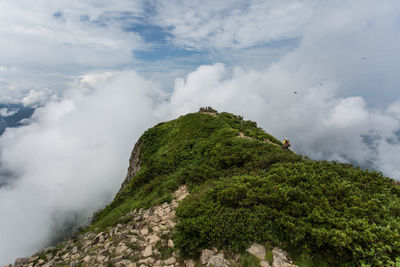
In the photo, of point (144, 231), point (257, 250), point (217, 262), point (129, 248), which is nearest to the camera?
point (217, 262)

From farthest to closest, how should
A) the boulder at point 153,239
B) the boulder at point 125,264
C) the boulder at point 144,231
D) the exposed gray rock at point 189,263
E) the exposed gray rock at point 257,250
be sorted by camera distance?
the boulder at point 144,231, the boulder at point 153,239, the boulder at point 125,264, the exposed gray rock at point 189,263, the exposed gray rock at point 257,250

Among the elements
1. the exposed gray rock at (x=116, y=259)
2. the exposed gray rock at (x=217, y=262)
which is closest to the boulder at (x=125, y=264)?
the exposed gray rock at (x=116, y=259)

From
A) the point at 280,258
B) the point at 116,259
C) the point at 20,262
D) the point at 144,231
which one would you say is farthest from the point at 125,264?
the point at 20,262

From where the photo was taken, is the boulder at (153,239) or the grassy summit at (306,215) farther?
the boulder at (153,239)

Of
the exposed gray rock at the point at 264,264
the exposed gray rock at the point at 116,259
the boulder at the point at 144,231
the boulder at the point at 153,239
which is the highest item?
the boulder at the point at 144,231

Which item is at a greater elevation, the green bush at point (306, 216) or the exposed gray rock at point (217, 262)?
the green bush at point (306, 216)

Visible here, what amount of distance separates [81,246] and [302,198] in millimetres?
10014

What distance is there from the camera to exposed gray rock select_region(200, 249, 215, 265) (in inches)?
209

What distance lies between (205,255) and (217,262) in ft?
1.97

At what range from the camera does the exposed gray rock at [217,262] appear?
4.87 m

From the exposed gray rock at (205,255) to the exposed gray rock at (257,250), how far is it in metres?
1.12

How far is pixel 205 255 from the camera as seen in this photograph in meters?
5.44

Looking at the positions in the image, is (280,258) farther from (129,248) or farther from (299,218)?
(129,248)

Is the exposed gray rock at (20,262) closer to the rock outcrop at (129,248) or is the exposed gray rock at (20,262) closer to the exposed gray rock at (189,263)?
the rock outcrop at (129,248)
